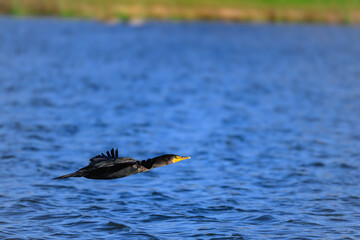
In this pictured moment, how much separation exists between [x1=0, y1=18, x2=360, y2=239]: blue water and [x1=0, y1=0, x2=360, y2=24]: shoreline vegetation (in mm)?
28017

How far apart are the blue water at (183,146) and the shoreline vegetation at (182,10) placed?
28017mm

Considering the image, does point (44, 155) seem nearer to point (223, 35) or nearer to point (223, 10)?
point (223, 35)

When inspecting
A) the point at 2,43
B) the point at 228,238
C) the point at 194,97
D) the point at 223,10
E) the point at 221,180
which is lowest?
the point at 228,238

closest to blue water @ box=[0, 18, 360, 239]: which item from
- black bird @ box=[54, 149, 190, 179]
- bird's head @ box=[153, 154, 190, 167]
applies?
black bird @ box=[54, 149, 190, 179]

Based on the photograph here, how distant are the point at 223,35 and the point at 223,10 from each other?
8.82 meters

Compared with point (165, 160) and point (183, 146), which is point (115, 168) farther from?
point (183, 146)

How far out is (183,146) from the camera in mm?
14922

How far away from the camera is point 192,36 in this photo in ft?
193

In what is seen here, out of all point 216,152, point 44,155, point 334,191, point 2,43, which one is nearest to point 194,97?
point 216,152

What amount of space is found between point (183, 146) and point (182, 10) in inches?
2102

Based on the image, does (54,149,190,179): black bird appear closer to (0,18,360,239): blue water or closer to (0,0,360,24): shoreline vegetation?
(0,18,360,239): blue water

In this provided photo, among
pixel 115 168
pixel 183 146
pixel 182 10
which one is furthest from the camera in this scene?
pixel 182 10

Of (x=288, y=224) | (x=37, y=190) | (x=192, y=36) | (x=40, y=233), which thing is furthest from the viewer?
(x=192, y=36)

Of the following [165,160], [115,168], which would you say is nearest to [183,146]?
[165,160]
